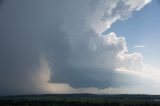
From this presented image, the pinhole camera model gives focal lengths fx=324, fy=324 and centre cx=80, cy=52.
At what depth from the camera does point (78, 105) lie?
130 meters

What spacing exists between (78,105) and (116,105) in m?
15.1

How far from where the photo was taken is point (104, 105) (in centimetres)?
12925

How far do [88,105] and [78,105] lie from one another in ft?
13.2

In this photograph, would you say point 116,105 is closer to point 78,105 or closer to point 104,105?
point 104,105

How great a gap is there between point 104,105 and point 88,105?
21.0 ft

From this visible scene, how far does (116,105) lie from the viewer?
422ft

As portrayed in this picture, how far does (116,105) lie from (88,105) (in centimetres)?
1115

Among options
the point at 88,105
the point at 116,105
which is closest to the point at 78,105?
the point at 88,105

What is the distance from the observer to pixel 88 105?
130000 mm

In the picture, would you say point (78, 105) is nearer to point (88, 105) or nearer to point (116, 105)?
point (88, 105)

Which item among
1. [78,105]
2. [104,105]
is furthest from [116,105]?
[78,105]

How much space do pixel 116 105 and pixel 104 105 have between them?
15.6 feet

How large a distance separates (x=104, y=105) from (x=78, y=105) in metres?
10.4
